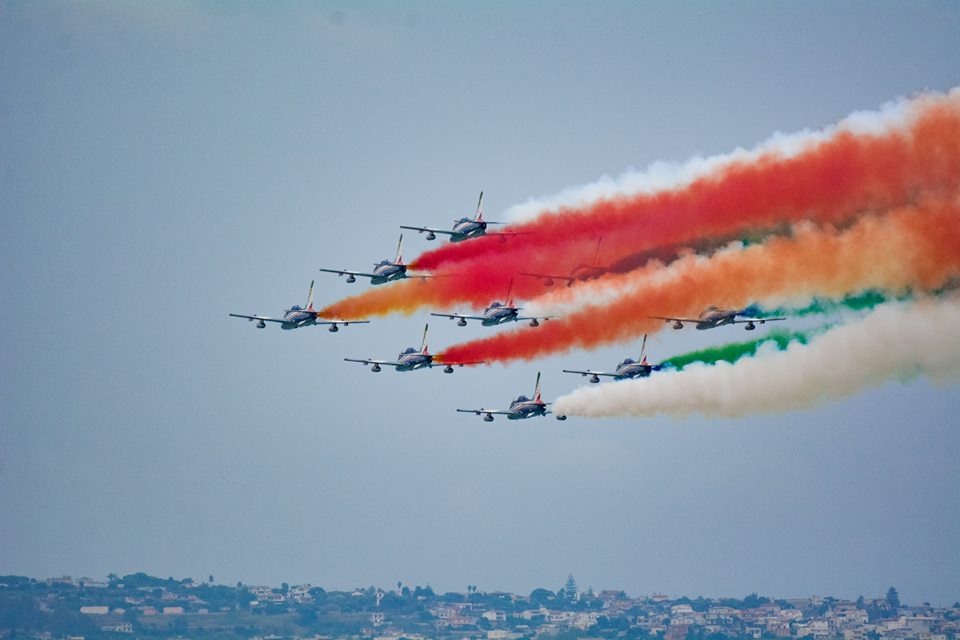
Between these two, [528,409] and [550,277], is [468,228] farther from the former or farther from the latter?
[528,409]

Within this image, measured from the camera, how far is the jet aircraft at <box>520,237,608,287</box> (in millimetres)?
88375

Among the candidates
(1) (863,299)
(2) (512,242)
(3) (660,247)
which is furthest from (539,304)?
(1) (863,299)

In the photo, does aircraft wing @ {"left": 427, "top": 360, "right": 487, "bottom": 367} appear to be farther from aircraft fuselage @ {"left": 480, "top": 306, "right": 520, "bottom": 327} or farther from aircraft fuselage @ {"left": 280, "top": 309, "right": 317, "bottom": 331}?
aircraft fuselage @ {"left": 280, "top": 309, "right": 317, "bottom": 331}

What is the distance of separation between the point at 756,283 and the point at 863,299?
247 inches

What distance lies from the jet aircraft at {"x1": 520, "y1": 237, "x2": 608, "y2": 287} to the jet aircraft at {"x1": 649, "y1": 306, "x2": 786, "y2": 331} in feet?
17.3

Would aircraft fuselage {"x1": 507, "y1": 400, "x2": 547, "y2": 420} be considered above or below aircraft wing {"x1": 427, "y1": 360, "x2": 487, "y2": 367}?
below

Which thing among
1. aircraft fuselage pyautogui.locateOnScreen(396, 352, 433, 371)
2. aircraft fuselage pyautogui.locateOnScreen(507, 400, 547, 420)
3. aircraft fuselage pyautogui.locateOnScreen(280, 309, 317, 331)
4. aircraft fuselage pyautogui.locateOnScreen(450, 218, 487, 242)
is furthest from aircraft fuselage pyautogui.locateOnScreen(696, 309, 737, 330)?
aircraft fuselage pyautogui.locateOnScreen(280, 309, 317, 331)

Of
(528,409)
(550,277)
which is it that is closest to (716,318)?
(550,277)

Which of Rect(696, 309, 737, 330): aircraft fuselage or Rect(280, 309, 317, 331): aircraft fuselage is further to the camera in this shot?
Rect(280, 309, 317, 331): aircraft fuselage

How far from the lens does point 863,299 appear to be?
75.0 m

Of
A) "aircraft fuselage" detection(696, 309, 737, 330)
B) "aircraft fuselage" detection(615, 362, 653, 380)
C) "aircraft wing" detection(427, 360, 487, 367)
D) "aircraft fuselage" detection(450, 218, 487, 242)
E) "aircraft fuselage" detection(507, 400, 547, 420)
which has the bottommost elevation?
"aircraft fuselage" detection(507, 400, 547, 420)

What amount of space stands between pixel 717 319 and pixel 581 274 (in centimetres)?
856

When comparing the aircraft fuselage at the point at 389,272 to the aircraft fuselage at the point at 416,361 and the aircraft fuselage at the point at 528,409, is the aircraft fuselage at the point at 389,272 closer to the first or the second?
the aircraft fuselage at the point at 416,361

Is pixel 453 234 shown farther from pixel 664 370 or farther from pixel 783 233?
pixel 783 233
